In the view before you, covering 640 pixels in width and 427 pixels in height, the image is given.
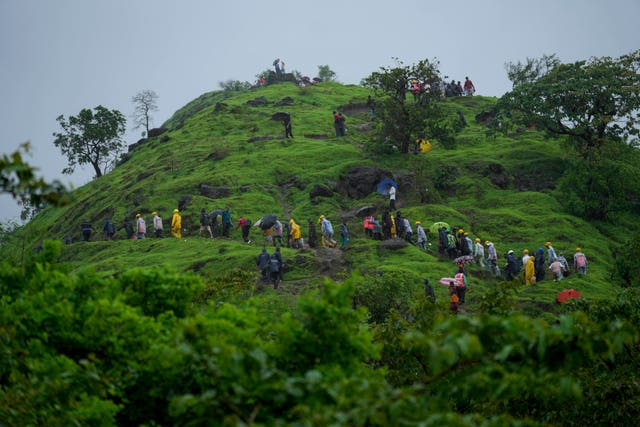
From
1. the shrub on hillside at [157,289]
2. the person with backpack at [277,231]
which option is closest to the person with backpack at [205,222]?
the person with backpack at [277,231]

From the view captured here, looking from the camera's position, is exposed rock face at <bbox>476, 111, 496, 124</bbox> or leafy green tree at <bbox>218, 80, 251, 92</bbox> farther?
leafy green tree at <bbox>218, 80, 251, 92</bbox>

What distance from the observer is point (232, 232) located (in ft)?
133


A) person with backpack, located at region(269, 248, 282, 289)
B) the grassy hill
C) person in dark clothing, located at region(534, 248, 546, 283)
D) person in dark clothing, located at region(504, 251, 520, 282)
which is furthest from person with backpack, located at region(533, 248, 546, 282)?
person with backpack, located at region(269, 248, 282, 289)

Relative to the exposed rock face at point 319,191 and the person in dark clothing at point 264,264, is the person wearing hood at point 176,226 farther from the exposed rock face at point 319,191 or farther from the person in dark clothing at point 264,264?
the person in dark clothing at point 264,264

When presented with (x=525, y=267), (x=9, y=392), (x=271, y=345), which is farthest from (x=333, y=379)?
(x=525, y=267)

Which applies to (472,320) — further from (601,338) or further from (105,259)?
(105,259)

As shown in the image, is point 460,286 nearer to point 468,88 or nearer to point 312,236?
point 312,236

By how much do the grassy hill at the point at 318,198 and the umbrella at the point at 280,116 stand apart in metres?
0.51

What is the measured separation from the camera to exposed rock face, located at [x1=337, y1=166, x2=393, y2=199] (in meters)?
45.3

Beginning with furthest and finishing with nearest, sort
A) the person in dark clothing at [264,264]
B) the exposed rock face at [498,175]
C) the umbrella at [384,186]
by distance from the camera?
the exposed rock face at [498,175]
the umbrella at [384,186]
the person in dark clothing at [264,264]

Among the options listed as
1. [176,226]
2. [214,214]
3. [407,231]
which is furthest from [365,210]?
[176,226]

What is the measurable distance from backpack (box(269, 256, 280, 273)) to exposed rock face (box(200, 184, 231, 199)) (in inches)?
638

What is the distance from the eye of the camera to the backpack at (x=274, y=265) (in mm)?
30219

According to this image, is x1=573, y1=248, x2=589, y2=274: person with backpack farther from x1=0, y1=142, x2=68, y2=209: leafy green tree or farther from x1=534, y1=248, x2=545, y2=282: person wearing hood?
x1=0, y1=142, x2=68, y2=209: leafy green tree
